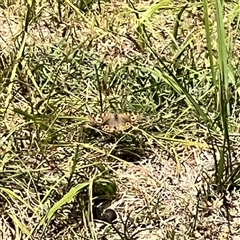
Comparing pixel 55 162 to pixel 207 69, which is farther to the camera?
pixel 207 69

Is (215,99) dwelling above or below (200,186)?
above

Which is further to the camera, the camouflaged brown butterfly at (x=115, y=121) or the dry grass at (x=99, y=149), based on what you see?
the camouflaged brown butterfly at (x=115, y=121)

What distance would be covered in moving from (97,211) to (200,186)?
283 mm

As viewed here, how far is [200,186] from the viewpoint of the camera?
1646mm

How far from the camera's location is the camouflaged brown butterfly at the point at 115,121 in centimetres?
174

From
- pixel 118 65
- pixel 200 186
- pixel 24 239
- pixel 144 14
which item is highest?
pixel 144 14

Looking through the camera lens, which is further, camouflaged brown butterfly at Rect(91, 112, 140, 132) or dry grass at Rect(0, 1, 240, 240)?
camouflaged brown butterfly at Rect(91, 112, 140, 132)

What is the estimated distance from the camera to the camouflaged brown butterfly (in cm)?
174

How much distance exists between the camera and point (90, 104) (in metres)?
1.88

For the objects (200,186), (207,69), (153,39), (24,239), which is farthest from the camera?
(153,39)

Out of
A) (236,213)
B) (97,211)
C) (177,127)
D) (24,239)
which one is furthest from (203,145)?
(24,239)

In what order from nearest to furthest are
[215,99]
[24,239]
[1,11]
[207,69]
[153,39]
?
[24,239] → [215,99] → [207,69] → [153,39] → [1,11]

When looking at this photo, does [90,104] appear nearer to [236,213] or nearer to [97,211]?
[97,211]

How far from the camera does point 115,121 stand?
175cm
